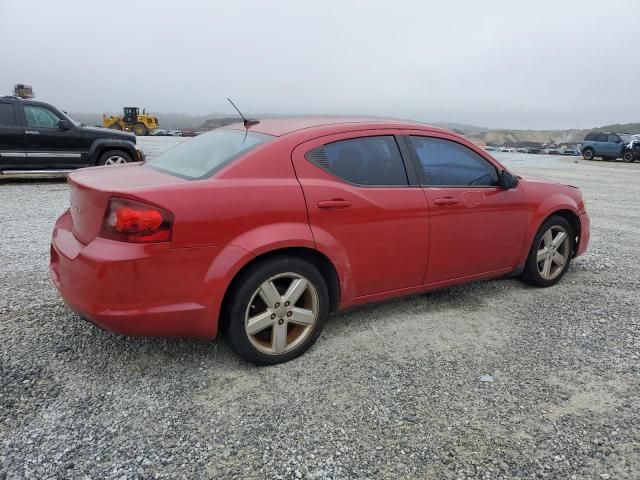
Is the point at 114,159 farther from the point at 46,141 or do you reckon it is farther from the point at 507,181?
the point at 507,181

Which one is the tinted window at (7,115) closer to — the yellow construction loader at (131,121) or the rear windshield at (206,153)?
the rear windshield at (206,153)

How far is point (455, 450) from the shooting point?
7.76ft

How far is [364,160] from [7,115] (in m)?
9.43

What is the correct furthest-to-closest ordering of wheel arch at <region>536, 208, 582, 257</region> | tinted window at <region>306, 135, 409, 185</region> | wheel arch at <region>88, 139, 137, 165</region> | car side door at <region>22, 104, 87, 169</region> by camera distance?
wheel arch at <region>88, 139, 137, 165</region>
car side door at <region>22, 104, 87, 169</region>
wheel arch at <region>536, 208, 582, 257</region>
tinted window at <region>306, 135, 409, 185</region>

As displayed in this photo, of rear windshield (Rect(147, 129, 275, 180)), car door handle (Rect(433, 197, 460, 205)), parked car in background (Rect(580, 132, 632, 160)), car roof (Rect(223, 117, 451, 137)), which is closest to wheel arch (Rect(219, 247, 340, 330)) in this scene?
rear windshield (Rect(147, 129, 275, 180))

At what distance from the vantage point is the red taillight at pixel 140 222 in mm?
2584

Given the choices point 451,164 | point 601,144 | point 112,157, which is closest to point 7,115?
point 112,157

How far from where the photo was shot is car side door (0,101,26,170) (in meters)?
9.77

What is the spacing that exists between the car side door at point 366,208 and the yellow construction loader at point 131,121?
45237 millimetres

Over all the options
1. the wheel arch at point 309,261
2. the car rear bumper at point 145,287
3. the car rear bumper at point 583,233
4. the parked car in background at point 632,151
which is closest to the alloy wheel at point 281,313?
the wheel arch at point 309,261

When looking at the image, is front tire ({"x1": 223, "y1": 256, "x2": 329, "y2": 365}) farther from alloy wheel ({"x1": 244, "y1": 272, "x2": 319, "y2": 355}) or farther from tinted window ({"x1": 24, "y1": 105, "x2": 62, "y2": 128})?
tinted window ({"x1": 24, "y1": 105, "x2": 62, "y2": 128})

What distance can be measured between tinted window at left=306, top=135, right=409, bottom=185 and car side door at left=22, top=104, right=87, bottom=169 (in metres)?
8.92

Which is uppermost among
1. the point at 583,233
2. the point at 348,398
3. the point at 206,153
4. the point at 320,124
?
the point at 320,124

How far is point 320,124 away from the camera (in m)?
3.42
